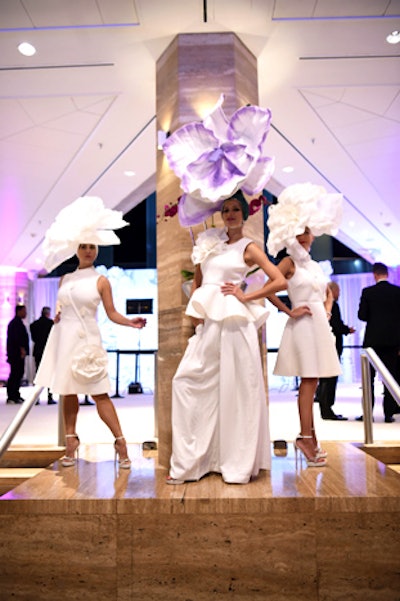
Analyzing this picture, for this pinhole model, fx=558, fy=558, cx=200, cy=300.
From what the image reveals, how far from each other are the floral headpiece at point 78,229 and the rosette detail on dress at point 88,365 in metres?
0.68

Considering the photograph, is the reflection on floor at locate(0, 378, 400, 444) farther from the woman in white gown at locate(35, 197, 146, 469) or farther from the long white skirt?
the long white skirt

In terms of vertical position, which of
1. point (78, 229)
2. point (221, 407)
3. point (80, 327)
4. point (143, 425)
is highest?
point (78, 229)

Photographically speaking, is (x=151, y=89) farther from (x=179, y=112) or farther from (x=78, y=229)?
(x=78, y=229)

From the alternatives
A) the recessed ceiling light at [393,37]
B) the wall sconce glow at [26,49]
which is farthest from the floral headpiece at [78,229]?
the recessed ceiling light at [393,37]

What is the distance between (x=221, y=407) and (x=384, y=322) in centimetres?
390

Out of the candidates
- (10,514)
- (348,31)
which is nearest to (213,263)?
(10,514)

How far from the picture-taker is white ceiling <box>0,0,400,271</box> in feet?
15.0

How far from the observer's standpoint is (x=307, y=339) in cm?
378

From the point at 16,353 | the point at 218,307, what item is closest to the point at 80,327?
the point at 218,307

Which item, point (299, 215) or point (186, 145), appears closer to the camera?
point (186, 145)

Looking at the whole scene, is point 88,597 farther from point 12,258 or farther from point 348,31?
point 12,258

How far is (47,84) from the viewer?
5727 mm

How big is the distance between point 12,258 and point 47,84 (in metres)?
10.0

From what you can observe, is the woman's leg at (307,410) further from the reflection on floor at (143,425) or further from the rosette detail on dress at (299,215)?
the reflection on floor at (143,425)
